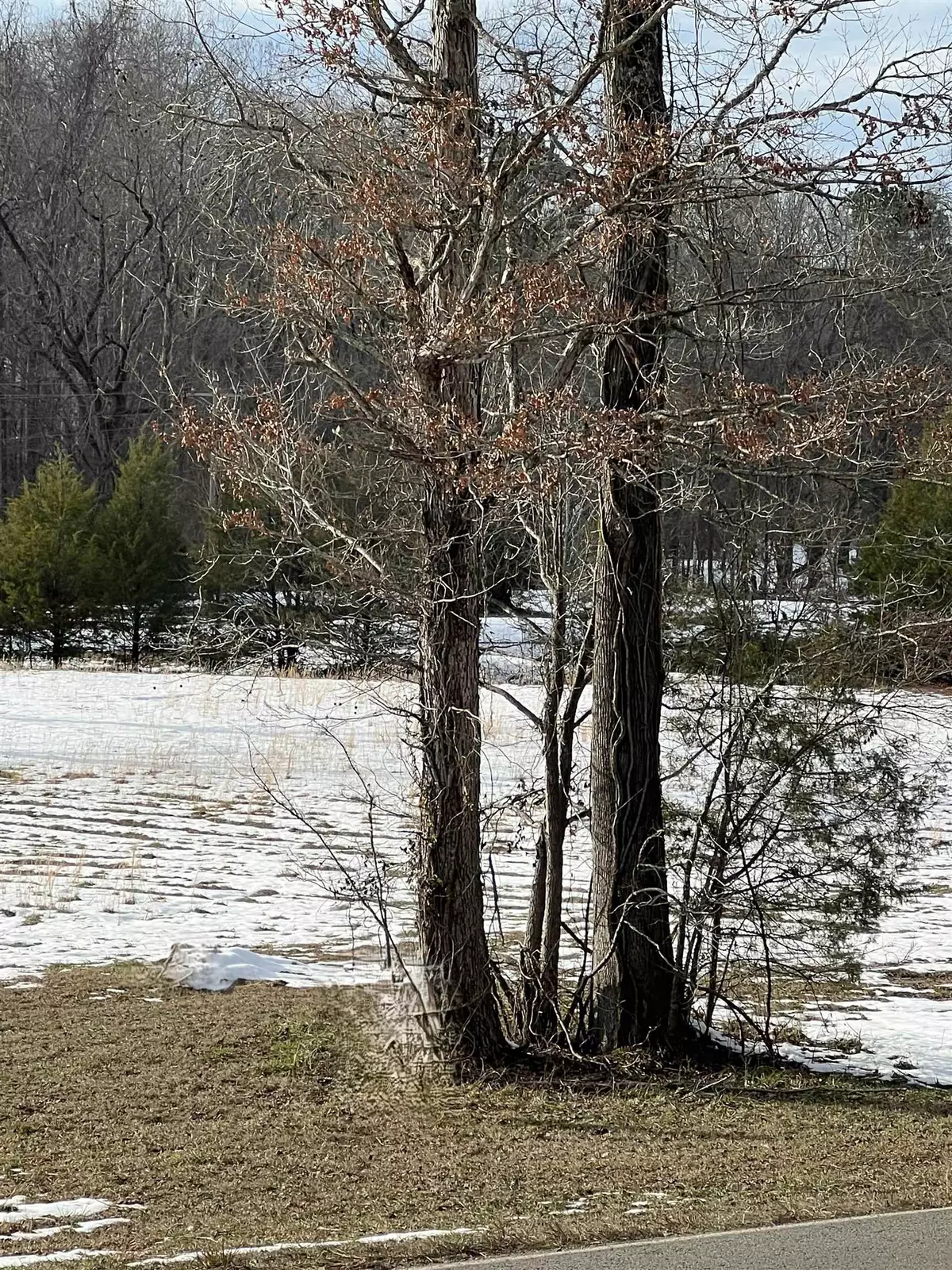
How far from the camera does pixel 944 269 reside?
7.82 m

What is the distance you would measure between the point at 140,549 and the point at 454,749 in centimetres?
2362

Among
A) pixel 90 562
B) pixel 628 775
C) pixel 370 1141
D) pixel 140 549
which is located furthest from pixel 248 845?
pixel 140 549

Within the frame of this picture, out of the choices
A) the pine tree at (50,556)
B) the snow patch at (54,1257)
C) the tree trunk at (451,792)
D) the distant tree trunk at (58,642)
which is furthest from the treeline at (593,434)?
the distant tree trunk at (58,642)

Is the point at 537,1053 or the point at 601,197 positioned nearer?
the point at 601,197

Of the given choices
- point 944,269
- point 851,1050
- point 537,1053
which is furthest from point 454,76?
point 851,1050

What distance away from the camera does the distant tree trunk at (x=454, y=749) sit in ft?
25.6

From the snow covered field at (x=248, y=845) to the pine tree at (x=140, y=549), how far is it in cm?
618

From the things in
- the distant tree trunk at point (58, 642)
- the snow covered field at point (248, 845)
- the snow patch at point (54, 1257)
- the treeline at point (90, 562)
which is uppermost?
the treeline at point (90, 562)

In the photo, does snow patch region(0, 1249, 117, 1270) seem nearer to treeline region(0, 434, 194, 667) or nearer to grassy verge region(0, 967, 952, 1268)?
grassy verge region(0, 967, 952, 1268)

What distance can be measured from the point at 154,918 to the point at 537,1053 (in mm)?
4632

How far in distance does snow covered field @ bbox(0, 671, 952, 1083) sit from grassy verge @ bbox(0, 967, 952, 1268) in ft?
3.22

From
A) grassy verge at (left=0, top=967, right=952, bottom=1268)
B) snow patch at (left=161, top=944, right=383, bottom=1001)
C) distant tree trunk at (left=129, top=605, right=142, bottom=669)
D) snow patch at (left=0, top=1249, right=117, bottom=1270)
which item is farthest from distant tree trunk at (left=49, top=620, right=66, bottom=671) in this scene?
snow patch at (left=0, top=1249, right=117, bottom=1270)

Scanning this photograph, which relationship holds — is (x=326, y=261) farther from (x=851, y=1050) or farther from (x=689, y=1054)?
(x=851, y=1050)

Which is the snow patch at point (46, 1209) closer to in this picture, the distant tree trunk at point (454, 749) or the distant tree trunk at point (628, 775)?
the distant tree trunk at point (454, 749)
